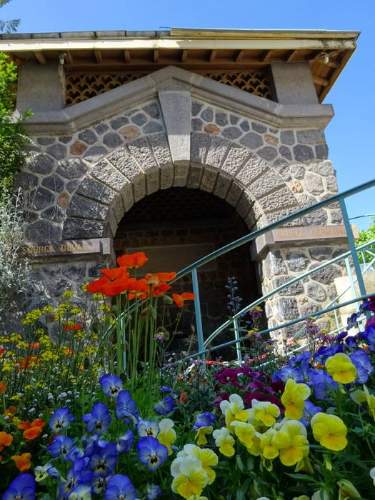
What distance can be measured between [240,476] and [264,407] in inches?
7.0

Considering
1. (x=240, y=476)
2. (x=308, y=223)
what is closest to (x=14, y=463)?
(x=240, y=476)

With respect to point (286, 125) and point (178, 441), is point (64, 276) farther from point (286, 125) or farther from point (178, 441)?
point (178, 441)

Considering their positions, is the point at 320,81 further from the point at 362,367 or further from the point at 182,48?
the point at 362,367

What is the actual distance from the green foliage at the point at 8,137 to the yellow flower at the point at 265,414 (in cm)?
463

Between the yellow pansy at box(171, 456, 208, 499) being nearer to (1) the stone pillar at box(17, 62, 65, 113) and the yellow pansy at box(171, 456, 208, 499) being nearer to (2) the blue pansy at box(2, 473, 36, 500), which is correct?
(2) the blue pansy at box(2, 473, 36, 500)

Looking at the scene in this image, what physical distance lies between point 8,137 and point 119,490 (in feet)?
16.0

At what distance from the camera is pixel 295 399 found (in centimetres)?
118

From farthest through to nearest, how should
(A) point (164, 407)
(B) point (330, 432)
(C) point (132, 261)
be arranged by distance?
1. (C) point (132, 261)
2. (A) point (164, 407)
3. (B) point (330, 432)

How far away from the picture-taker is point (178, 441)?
154cm

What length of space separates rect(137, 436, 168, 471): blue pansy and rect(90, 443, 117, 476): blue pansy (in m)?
0.07

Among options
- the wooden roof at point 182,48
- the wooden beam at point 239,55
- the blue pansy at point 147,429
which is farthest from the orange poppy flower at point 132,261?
the wooden beam at point 239,55

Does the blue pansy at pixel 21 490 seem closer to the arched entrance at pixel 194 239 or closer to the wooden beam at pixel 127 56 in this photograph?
the wooden beam at pixel 127 56

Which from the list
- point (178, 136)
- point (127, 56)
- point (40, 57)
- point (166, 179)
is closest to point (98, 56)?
point (127, 56)

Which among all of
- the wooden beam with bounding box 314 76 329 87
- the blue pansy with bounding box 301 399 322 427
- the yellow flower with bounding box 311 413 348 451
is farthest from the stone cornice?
the yellow flower with bounding box 311 413 348 451
